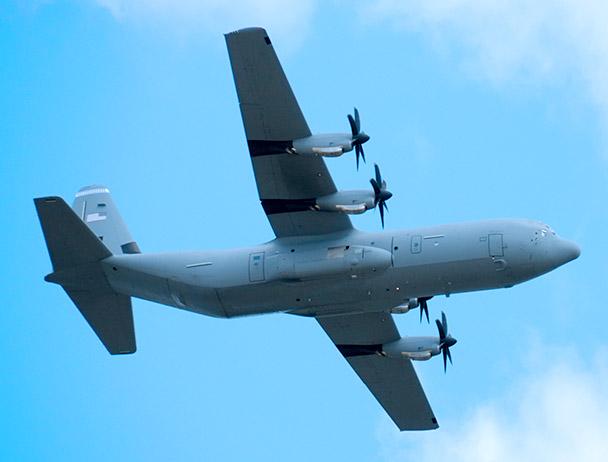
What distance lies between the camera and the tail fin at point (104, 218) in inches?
1852

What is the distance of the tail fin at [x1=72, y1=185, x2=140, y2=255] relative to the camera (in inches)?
1852

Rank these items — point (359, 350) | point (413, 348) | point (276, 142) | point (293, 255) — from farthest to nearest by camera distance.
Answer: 1. point (359, 350)
2. point (413, 348)
3. point (293, 255)
4. point (276, 142)

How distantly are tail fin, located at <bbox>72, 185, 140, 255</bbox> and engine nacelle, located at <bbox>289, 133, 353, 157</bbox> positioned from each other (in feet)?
31.2

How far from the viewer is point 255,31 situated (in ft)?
127

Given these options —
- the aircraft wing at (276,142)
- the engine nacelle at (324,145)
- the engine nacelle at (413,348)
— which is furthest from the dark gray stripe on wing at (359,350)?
the engine nacelle at (324,145)

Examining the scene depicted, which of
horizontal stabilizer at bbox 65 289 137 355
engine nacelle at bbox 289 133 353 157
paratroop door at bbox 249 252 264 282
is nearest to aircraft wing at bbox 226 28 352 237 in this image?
engine nacelle at bbox 289 133 353 157

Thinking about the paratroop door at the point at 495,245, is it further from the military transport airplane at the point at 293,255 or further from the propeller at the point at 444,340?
the propeller at the point at 444,340

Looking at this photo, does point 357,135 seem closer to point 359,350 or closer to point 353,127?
point 353,127

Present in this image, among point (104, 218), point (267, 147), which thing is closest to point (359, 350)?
point (267, 147)

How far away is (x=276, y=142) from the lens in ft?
132

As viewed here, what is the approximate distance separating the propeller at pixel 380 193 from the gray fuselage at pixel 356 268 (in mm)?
1000

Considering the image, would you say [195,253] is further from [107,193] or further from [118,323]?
[107,193]

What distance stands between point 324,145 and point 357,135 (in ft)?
3.53

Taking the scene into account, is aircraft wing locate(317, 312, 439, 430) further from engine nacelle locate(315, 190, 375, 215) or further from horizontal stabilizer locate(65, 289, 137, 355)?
horizontal stabilizer locate(65, 289, 137, 355)
